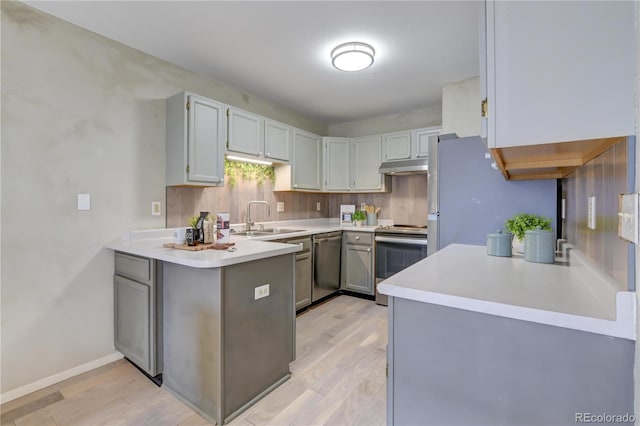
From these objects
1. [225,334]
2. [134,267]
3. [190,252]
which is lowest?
[225,334]

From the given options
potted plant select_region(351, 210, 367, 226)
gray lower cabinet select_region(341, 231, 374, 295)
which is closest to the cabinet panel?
gray lower cabinet select_region(341, 231, 374, 295)

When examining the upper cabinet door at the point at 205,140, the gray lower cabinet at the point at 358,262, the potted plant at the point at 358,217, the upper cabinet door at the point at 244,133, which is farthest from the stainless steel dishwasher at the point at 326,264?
the upper cabinet door at the point at 205,140

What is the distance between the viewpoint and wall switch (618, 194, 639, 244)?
667 mm

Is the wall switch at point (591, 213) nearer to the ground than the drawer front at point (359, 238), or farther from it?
farther from it

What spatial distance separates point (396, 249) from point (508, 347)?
2.67 meters

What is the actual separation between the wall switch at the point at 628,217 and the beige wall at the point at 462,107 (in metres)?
2.54

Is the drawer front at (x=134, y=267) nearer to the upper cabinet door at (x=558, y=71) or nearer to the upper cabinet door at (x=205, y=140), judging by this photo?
the upper cabinet door at (x=205, y=140)

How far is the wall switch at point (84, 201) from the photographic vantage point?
2157 millimetres

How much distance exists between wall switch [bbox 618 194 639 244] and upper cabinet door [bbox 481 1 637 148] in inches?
6.6

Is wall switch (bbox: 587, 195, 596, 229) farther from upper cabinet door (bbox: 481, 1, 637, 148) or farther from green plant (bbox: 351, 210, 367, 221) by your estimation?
green plant (bbox: 351, 210, 367, 221)

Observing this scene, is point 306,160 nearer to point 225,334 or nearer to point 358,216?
point 358,216

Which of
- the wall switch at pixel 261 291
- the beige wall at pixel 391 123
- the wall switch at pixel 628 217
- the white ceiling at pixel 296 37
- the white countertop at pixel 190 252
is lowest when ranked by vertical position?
the wall switch at pixel 261 291

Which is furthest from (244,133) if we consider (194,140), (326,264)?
(326,264)

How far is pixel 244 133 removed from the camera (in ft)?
10.0
